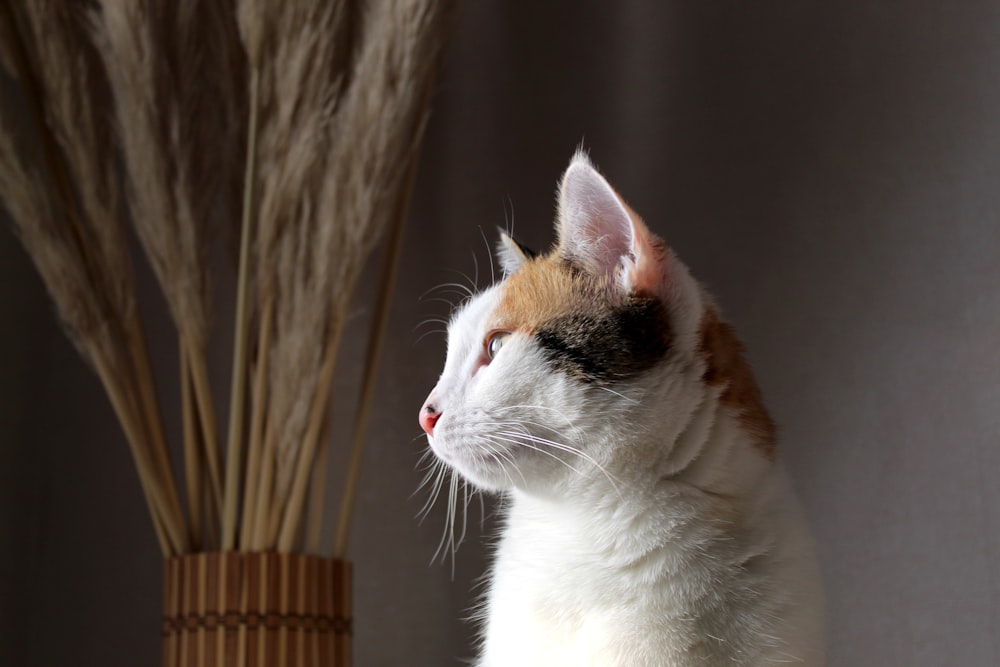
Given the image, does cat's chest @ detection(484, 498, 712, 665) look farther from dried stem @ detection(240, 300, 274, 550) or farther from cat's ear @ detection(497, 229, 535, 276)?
dried stem @ detection(240, 300, 274, 550)

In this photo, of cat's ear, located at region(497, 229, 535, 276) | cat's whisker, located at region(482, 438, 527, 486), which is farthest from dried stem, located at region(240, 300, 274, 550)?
cat's whisker, located at region(482, 438, 527, 486)

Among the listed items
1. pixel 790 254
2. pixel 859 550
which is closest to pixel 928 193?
pixel 790 254

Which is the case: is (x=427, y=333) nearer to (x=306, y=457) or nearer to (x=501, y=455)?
(x=306, y=457)

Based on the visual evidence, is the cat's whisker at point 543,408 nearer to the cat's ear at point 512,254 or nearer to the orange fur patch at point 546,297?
the orange fur patch at point 546,297

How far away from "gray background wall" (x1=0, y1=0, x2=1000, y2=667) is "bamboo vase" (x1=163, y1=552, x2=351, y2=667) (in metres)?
0.29

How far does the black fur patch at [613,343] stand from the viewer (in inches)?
24.8

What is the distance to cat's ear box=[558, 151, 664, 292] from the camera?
641 mm

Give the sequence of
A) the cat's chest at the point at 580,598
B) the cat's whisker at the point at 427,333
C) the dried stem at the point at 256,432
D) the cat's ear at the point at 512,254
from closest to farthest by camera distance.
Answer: the cat's chest at the point at 580,598, the cat's ear at the point at 512,254, the dried stem at the point at 256,432, the cat's whisker at the point at 427,333

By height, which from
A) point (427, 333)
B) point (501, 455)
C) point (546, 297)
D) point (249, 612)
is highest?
point (427, 333)

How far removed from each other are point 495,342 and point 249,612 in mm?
403

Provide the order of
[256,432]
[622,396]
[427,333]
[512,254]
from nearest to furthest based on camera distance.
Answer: [622,396], [512,254], [256,432], [427,333]

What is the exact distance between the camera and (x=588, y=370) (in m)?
0.63

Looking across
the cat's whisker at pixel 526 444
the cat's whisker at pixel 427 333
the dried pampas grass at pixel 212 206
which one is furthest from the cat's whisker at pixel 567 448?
the cat's whisker at pixel 427 333

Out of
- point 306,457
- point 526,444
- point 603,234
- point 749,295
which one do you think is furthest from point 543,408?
point 749,295
